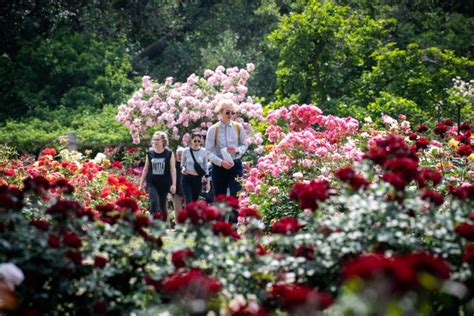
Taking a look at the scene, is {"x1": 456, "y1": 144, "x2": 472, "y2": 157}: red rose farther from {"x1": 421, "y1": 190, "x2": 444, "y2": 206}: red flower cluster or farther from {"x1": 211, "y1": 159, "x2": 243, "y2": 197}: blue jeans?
{"x1": 421, "y1": 190, "x2": 444, "y2": 206}: red flower cluster

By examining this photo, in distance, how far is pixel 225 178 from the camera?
994 cm

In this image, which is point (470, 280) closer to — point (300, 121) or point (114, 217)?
point (114, 217)

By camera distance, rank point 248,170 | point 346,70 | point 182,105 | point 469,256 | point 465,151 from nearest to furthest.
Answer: point 469,256, point 465,151, point 248,170, point 182,105, point 346,70

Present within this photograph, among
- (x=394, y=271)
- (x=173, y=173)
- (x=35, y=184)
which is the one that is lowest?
(x=173, y=173)

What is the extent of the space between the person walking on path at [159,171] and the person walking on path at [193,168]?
149 millimetres

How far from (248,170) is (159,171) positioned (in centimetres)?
429

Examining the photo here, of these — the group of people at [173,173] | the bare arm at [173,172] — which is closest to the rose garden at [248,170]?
the group of people at [173,173]

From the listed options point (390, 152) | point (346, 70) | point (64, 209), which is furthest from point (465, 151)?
point (346, 70)

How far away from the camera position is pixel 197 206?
15.6ft

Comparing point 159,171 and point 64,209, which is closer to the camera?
point 64,209

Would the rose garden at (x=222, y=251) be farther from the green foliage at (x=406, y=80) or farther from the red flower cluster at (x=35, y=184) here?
the green foliage at (x=406, y=80)

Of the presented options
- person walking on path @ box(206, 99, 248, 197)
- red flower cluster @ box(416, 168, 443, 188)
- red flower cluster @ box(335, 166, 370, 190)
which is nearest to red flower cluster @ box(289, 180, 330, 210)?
red flower cluster @ box(335, 166, 370, 190)

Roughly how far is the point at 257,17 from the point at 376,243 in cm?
2470

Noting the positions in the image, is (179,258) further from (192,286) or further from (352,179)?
(352,179)
